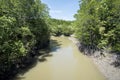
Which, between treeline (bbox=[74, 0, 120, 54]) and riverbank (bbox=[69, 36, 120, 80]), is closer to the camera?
riverbank (bbox=[69, 36, 120, 80])

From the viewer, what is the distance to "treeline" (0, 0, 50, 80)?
40.0 feet

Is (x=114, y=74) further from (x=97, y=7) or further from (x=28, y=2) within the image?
(x=28, y=2)

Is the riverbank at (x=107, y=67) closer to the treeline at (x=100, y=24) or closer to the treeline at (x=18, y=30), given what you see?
the treeline at (x=100, y=24)

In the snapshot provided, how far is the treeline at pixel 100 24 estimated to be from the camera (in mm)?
18031

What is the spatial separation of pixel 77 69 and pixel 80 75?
81.5 inches

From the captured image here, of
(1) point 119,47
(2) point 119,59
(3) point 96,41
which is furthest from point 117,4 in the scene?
(3) point 96,41

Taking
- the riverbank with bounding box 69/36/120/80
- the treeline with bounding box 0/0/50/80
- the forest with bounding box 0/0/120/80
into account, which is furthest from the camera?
the riverbank with bounding box 69/36/120/80

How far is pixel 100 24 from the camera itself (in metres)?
21.2

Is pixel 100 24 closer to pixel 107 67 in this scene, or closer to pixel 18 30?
pixel 107 67

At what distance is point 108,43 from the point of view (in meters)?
19.5

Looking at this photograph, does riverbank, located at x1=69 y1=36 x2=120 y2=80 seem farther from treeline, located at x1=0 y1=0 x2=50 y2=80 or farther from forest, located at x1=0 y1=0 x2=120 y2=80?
treeline, located at x1=0 y1=0 x2=50 y2=80

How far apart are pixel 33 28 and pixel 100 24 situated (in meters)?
8.82

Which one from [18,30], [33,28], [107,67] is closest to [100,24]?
[107,67]

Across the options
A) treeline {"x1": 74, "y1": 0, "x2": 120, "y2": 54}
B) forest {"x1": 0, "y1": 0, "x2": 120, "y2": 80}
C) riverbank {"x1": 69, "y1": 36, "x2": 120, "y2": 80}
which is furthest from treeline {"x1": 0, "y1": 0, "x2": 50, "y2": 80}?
riverbank {"x1": 69, "y1": 36, "x2": 120, "y2": 80}
